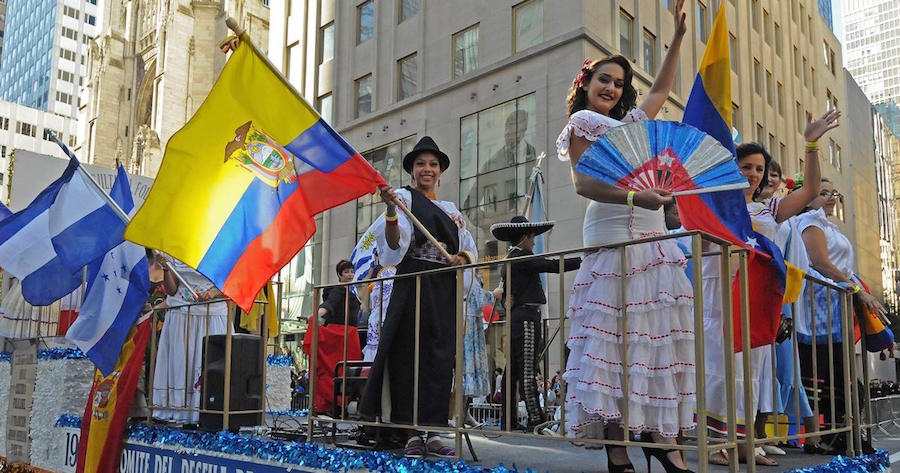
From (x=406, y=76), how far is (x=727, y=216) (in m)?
24.3

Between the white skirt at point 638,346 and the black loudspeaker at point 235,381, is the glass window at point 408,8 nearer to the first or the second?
the black loudspeaker at point 235,381

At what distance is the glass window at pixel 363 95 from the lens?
2873cm

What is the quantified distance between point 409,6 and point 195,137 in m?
23.7

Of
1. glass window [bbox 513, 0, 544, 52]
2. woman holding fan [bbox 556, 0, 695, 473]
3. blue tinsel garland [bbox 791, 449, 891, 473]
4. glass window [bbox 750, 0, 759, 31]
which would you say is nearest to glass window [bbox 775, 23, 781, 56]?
glass window [bbox 750, 0, 759, 31]

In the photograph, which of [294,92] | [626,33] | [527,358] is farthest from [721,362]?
[626,33]

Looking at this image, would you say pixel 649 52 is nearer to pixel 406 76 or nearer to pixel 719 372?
pixel 406 76

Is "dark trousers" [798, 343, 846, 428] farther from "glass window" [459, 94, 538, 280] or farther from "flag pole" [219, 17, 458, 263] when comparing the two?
"glass window" [459, 94, 538, 280]

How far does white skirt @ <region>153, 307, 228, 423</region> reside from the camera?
24.0 feet

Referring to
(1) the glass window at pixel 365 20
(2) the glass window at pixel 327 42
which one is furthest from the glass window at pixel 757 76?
(2) the glass window at pixel 327 42

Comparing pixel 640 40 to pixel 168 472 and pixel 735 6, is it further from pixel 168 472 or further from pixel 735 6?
pixel 168 472

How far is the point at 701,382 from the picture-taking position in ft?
10.4

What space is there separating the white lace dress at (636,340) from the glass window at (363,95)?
25453mm

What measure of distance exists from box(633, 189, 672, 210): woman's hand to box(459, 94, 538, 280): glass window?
722 inches

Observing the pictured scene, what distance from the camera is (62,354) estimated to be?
8.19 metres
